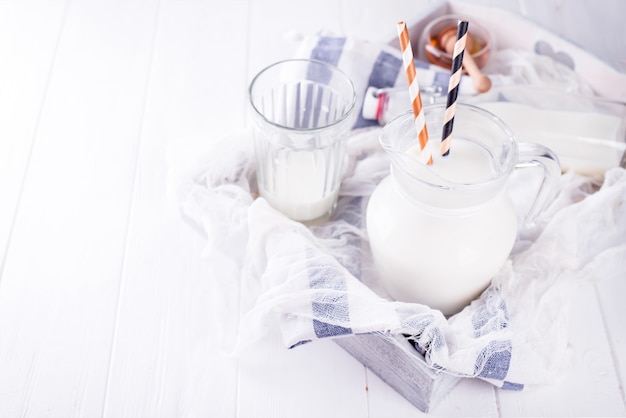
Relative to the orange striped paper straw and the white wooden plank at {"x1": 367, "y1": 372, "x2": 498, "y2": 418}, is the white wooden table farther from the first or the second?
the orange striped paper straw

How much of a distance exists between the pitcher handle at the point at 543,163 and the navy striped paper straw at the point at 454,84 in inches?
2.8

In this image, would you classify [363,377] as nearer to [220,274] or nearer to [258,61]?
[220,274]

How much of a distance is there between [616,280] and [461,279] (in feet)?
0.80

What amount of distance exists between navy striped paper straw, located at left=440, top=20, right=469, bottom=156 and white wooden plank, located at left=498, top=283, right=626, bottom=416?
0.26 metres

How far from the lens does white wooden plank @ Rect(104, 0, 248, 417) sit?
0.77 m

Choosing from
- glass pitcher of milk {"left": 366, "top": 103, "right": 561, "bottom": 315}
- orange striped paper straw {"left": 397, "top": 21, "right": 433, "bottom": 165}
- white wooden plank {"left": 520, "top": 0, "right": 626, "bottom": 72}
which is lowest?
white wooden plank {"left": 520, "top": 0, "right": 626, "bottom": 72}

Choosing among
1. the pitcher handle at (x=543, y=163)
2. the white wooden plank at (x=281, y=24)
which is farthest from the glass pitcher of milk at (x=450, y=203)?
the white wooden plank at (x=281, y=24)

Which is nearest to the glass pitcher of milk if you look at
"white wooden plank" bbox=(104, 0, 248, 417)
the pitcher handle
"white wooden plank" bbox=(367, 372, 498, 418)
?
the pitcher handle

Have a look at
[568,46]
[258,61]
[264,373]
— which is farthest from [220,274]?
[568,46]

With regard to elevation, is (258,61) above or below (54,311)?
above

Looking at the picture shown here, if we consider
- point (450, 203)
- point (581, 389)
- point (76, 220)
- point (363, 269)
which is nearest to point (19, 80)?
point (76, 220)

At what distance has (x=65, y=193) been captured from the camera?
94 cm

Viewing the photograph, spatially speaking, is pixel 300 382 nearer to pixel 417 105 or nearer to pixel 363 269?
pixel 363 269

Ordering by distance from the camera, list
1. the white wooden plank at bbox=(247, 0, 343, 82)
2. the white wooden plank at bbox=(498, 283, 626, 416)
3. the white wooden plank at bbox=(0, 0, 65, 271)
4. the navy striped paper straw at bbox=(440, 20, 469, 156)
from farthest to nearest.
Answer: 1. the white wooden plank at bbox=(247, 0, 343, 82)
2. the white wooden plank at bbox=(0, 0, 65, 271)
3. the white wooden plank at bbox=(498, 283, 626, 416)
4. the navy striped paper straw at bbox=(440, 20, 469, 156)
